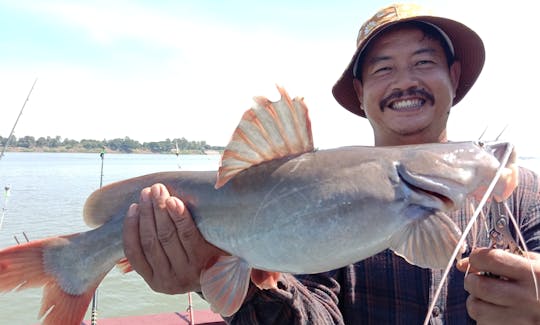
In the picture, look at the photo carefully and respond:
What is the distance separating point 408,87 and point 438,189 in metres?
1.35

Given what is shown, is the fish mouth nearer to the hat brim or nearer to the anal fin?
the anal fin

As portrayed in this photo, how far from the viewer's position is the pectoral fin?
1.65m

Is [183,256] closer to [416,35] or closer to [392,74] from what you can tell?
[392,74]

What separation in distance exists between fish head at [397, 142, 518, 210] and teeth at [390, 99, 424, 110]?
114 centimetres

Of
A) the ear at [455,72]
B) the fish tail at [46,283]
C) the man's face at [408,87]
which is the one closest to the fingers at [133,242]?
the fish tail at [46,283]

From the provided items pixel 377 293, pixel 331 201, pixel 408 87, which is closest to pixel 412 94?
pixel 408 87

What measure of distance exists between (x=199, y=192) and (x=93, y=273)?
704 mm

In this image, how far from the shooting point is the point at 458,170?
170 cm

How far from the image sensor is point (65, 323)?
2209mm

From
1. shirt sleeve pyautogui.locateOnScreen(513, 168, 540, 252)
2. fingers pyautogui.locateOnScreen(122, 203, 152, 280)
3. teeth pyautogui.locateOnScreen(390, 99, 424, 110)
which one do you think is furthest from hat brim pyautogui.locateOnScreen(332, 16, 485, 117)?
fingers pyautogui.locateOnScreen(122, 203, 152, 280)

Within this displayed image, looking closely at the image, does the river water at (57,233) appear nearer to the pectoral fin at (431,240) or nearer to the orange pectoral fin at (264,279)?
the orange pectoral fin at (264,279)

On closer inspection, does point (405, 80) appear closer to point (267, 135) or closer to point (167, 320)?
point (267, 135)

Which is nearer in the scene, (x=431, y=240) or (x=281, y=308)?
(x=431, y=240)

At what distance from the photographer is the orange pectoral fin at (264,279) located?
6.82ft
